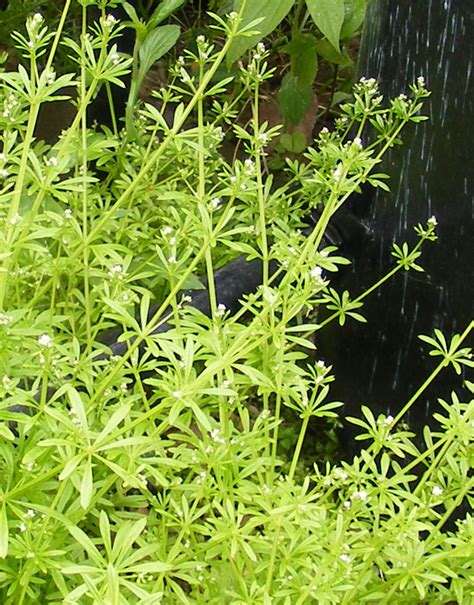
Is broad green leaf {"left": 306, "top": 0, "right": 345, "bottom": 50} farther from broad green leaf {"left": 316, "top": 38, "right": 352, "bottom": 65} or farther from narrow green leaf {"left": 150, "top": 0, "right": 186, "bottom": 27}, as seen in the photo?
broad green leaf {"left": 316, "top": 38, "right": 352, "bottom": 65}

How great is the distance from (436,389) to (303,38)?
0.97 meters

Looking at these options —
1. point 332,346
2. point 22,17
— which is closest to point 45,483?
point 332,346

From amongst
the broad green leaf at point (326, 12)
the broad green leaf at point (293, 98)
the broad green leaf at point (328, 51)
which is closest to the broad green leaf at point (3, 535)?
the broad green leaf at point (326, 12)

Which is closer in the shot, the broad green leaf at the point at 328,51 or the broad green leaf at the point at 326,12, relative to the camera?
the broad green leaf at the point at 326,12

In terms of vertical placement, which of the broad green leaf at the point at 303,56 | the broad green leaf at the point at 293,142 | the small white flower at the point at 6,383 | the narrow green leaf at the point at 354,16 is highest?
the narrow green leaf at the point at 354,16

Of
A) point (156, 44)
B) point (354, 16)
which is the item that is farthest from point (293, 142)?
point (156, 44)

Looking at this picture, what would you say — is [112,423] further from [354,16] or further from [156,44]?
[354,16]

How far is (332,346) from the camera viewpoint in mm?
1769

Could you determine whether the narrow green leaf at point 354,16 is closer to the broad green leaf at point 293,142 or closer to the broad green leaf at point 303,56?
the broad green leaf at point 303,56

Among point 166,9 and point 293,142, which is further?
point 293,142

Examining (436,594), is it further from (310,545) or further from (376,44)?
(376,44)

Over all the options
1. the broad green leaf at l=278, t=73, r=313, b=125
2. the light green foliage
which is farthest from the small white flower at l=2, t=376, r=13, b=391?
the broad green leaf at l=278, t=73, r=313, b=125

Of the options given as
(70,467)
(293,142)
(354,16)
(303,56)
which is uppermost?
(354,16)

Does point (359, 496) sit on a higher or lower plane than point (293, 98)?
lower
